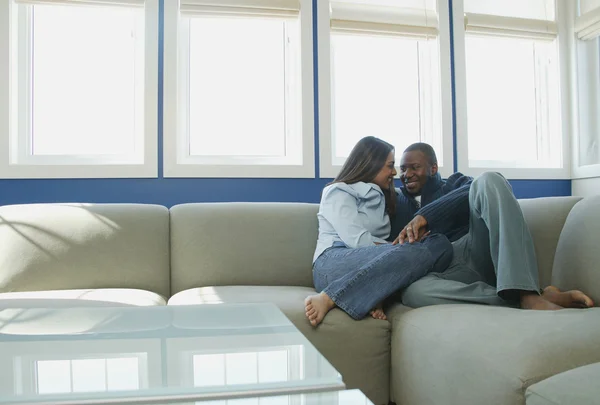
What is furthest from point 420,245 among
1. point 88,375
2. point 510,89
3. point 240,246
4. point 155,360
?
point 510,89

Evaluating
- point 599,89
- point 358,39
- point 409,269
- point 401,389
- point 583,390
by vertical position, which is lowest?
point 401,389

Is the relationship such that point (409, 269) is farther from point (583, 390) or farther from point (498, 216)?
point (583, 390)

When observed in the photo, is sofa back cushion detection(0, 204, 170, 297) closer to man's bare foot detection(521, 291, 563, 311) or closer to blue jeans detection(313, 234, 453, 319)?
blue jeans detection(313, 234, 453, 319)

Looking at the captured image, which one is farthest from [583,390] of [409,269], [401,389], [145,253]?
[145,253]

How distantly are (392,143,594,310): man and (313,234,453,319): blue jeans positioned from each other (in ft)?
0.15

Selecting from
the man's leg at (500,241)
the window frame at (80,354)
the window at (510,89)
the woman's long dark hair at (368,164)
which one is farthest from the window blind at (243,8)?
the window frame at (80,354)

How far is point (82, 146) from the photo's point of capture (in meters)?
3.00

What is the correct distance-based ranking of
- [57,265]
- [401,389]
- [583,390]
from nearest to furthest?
[583,390] < [401,389] < [57,265]

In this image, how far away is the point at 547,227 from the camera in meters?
1.90

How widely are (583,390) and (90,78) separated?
9.91 feet

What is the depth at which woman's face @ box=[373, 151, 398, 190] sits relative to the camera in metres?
2.19

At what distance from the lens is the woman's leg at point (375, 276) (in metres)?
1.63

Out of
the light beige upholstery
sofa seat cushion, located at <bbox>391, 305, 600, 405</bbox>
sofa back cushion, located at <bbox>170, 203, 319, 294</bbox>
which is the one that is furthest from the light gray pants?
sofa back cushion, located at <bbox>170, 203, 319, 294</bbox>

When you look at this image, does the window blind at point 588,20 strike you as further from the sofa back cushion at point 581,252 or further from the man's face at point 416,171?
the sofa back cushion at point 581,252
